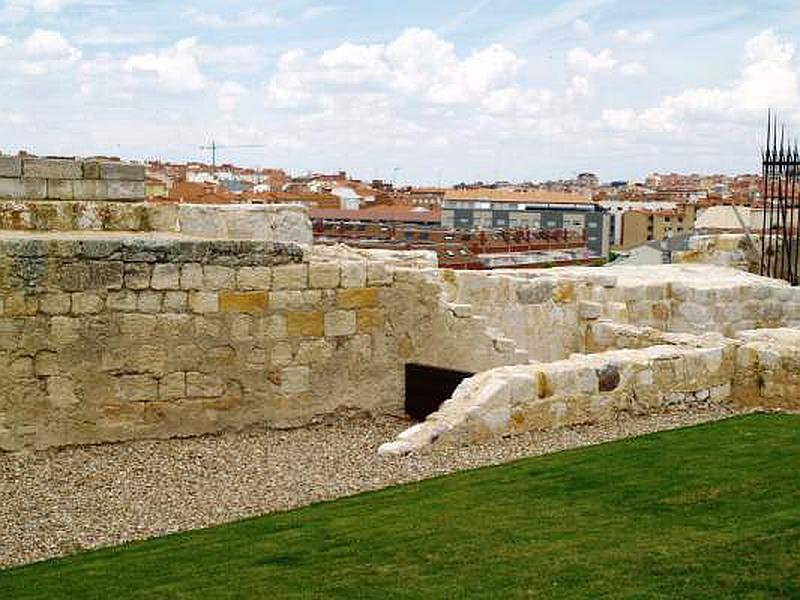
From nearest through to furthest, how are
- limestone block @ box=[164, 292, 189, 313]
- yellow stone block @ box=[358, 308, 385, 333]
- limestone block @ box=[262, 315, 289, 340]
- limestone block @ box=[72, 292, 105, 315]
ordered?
limestone block @ box=[72, 292, 105, 315] → limestone block @ box=[164, 292, 189, 313] → limestone block @ box=[262, 315, 289, 340] → yellow stone block @ box=[358, 308, 385, 333]

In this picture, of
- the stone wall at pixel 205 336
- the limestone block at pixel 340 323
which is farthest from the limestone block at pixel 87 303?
the limestone block at pixel 340 323

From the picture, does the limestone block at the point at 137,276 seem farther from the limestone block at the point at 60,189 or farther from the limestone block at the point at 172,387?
the limestone block at the point at 60,189

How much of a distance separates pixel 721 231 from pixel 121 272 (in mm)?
18152

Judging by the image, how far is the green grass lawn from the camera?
5613 mm

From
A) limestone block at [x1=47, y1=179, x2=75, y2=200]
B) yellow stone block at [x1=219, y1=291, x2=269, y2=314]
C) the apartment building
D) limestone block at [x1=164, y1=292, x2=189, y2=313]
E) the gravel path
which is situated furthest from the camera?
the apartment building

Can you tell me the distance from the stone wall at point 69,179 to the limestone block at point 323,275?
12.1 ft

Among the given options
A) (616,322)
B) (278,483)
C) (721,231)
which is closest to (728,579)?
(278,483)

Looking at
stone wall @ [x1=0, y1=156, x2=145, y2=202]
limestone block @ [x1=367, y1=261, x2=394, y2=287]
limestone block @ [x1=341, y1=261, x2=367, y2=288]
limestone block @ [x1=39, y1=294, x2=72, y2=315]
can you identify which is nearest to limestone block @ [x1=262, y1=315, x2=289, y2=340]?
limestone block @ [x1=341, y1=261, x2=367, y2=288]

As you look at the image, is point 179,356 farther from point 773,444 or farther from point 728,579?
point 728,579

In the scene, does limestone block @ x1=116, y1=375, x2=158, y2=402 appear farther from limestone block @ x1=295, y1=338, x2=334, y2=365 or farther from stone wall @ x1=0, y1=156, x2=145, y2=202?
stone wall @ x1=0, y1=156, x2=145, y2=202

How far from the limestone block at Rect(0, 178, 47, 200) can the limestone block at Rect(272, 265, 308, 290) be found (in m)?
3.96

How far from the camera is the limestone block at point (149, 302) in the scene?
35.8 feet

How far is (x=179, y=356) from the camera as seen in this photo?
11180mm

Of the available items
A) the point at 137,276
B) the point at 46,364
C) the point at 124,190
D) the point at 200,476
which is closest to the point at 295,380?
the point at 137,276
